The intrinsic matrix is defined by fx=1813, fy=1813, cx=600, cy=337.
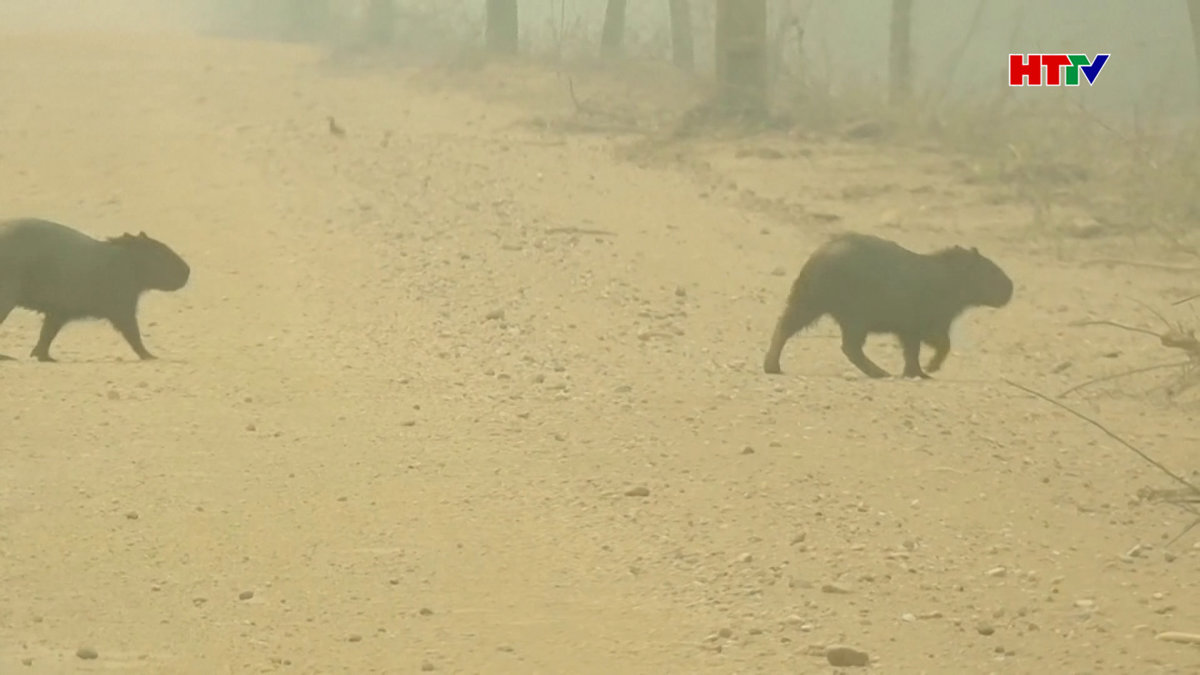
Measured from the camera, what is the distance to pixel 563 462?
727cm

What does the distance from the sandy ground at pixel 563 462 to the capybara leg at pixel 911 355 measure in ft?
0.73

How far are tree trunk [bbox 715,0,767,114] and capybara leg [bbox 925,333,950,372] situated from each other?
9691 mm

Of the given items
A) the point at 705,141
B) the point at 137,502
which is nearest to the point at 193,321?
the point at 137,502

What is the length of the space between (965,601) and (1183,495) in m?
1.38

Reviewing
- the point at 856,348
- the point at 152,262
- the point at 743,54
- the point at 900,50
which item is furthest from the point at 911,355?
the point at 900,50

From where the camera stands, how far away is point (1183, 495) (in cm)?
659

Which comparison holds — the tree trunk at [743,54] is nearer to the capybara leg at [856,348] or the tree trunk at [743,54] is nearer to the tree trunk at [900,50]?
the tree trunk at [900,50]

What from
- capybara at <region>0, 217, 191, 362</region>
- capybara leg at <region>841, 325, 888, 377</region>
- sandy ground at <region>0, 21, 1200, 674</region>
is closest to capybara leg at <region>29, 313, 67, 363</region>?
capybara at <region>0, 217, 191, 362</region>

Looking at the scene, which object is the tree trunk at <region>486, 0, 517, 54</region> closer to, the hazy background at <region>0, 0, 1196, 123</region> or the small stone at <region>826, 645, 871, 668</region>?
the hazy background at <region>0, 0, 1196, 123</region>

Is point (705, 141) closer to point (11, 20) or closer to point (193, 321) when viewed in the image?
point (193, 321)

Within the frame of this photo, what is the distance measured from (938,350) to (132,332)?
14.7 feet

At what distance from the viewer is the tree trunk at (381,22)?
33375 mm

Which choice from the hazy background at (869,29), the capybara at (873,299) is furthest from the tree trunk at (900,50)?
the capybara at (873,299)

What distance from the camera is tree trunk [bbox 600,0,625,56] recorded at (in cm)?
2608
